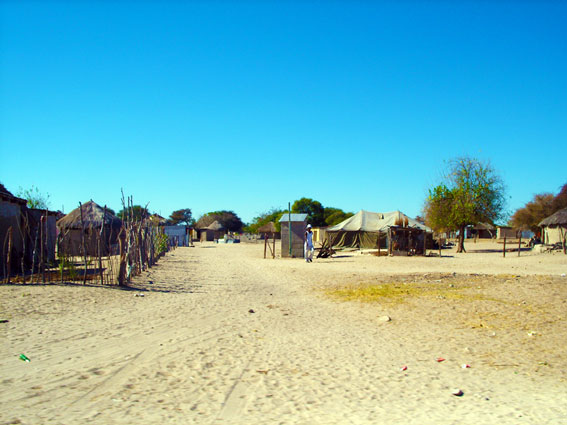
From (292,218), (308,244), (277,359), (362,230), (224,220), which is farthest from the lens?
(224,220)

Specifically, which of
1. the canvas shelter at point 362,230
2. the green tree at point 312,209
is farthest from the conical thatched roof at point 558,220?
the green tree at point 312,209

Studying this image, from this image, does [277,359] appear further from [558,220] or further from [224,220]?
[224,220]

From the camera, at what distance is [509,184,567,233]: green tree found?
50875 mm

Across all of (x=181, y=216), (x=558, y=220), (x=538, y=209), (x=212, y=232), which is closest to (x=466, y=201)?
(x=558, y=220)

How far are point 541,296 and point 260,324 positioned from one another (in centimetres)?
675

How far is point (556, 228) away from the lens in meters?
33.8

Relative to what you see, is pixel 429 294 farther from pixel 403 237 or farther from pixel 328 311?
pixel 403 237

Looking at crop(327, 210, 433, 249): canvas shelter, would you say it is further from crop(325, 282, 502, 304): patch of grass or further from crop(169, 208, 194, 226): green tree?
crop(169, 208, 194, 226): green tree

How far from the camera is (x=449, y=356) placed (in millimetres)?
6113

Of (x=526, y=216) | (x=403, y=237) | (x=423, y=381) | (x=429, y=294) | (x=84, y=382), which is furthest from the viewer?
(x=526, y=216)

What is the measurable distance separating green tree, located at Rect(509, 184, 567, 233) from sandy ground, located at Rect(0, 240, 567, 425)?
46.9 metres

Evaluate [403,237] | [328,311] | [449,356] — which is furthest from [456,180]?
[449,356]

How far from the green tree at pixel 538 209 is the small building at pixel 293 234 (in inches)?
Answer: 1466

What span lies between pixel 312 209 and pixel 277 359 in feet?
229
